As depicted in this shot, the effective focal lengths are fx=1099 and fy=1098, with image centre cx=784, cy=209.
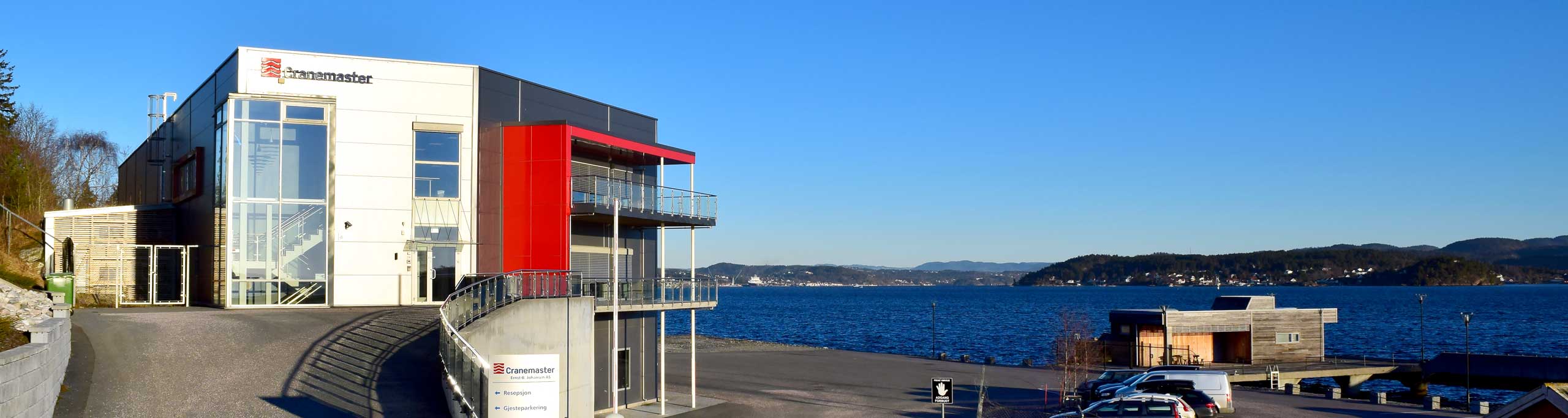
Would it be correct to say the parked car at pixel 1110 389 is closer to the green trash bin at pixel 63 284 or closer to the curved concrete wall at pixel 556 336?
the curved concrete wall at pixel 556 336

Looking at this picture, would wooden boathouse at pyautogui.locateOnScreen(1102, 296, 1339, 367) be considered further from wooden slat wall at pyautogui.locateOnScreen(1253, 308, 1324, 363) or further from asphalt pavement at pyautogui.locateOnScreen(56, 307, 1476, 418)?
asphalt pavement at pyautogui.locateOnScreen(56, 307, 1476, 418)

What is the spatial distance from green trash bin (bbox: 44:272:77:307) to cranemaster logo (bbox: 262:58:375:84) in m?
7.70

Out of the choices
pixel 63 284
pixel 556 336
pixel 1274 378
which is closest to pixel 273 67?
pixel 63 284

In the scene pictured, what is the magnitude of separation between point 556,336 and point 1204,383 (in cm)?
2014

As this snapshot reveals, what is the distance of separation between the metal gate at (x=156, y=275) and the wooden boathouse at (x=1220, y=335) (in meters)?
39.1

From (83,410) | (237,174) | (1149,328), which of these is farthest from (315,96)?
(1149,328)

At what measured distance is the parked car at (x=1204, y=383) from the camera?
109 feet

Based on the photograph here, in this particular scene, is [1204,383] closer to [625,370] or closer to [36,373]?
[625,370]

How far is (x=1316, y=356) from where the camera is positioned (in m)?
55.2

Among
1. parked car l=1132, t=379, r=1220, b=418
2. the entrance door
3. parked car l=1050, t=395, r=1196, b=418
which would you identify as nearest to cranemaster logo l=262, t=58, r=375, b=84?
the entrance door

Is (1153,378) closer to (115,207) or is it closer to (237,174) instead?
(237,174)

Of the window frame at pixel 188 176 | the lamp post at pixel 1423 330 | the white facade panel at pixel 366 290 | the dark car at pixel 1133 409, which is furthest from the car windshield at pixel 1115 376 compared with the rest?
the window frame at pixel 188 176

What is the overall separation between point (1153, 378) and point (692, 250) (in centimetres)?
1512

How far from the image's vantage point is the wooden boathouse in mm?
52031
